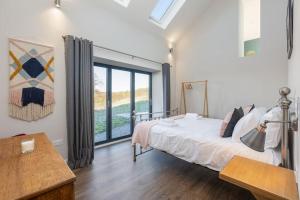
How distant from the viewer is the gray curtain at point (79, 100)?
2.60 meters

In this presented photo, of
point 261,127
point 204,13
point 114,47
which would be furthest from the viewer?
point 204,13

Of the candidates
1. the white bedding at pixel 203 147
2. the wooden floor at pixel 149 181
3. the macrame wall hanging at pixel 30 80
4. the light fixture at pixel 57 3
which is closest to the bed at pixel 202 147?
the white bedding at pixel 203 147

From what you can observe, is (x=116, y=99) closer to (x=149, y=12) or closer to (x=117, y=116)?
(x=117, y=116)

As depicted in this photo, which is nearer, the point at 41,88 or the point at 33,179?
the point at 33,179

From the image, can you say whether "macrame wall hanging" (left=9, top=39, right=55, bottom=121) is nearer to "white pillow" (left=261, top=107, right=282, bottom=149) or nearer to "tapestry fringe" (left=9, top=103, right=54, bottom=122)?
"tapestry fringe" (left=9, top=103, right=54, bottom=122)

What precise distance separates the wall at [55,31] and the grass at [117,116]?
102cm

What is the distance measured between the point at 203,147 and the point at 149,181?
918 mm

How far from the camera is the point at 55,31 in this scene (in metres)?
2.53

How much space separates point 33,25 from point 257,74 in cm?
444

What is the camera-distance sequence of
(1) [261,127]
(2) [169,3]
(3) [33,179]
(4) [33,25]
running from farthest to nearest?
(2) [169,3] < (4) [33,25] < (1) [261,127] < (3) [33,179]

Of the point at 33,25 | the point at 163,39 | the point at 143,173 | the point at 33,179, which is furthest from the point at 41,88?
the point at 163,39

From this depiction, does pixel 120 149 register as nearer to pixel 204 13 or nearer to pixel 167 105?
pixel 167 105

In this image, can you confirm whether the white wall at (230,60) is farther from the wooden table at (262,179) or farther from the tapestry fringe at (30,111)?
the tapestry fringe at (30,111)

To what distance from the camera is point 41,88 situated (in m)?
2.40
